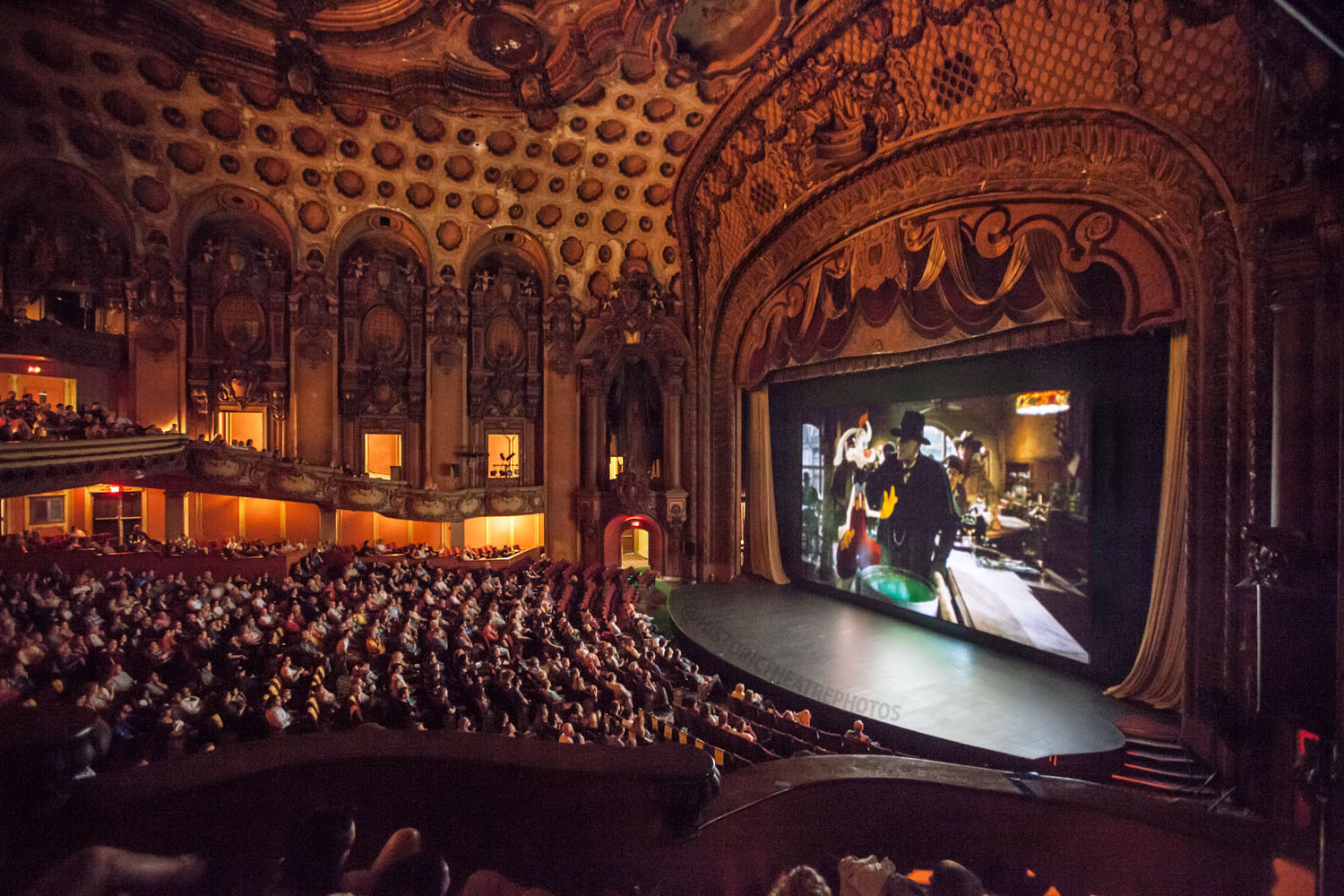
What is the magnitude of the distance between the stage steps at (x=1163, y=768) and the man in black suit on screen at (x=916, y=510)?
415 cm

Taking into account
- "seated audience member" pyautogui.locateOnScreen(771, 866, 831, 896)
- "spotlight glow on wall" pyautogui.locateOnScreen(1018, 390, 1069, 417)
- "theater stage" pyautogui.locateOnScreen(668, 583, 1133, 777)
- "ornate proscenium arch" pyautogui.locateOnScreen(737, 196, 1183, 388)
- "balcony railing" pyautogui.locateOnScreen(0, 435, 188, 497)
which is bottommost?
"theater stage" pyautogui.locateOnScreen(668, 583, 1133, 777)

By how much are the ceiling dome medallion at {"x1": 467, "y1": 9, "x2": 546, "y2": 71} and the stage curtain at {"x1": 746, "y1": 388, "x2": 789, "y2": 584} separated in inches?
378

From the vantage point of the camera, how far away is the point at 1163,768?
23.0 ft

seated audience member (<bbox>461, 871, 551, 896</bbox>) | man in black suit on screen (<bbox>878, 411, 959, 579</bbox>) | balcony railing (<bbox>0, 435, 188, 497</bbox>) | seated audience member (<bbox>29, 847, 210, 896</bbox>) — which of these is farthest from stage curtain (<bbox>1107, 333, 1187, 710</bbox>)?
balcony railing (<bbox>0, 435, 188, 497</bbox>)

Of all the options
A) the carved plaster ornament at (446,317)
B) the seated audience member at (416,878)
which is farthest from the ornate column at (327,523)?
the seated audience member at (416,878)

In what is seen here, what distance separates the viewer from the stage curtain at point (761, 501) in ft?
53.5

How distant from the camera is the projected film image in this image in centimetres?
919

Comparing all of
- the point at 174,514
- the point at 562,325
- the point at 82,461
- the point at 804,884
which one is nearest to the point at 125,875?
the point at 804,884

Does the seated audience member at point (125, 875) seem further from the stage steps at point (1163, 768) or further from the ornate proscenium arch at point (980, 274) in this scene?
the ornate proscenium arch at point (980, 274)

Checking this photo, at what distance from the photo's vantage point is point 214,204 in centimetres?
1523

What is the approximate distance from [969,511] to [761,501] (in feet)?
21.6

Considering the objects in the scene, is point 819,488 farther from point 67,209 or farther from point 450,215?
point 67,209

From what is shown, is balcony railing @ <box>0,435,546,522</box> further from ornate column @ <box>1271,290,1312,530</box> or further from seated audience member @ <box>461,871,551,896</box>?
ornate column @ <box>1271,290,1312,530</box>

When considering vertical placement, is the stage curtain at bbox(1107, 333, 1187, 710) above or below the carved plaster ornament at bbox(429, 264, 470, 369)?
below
